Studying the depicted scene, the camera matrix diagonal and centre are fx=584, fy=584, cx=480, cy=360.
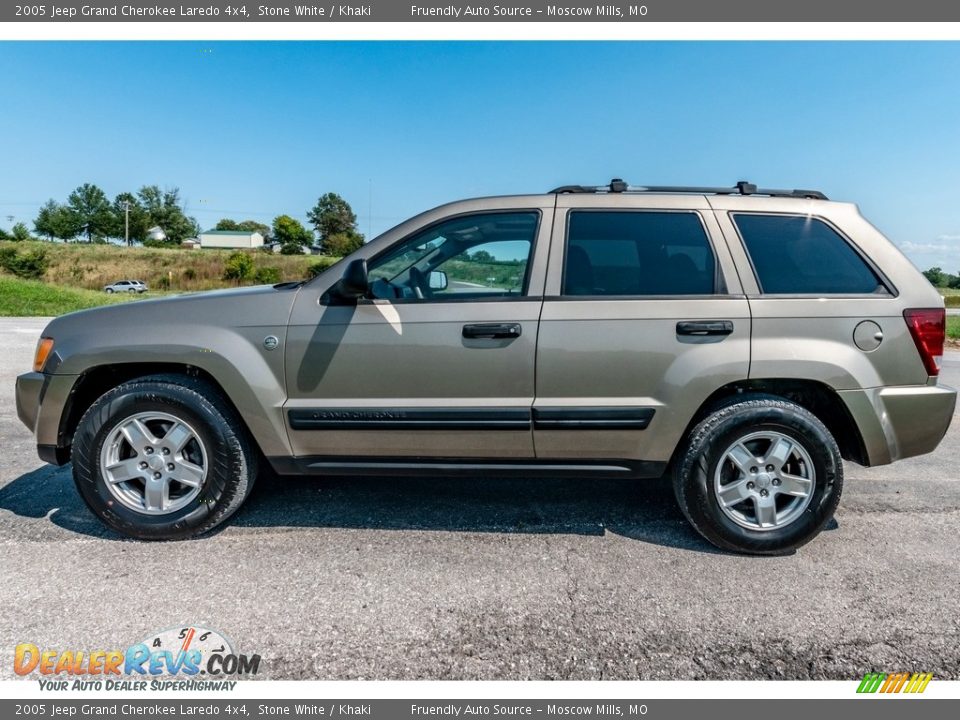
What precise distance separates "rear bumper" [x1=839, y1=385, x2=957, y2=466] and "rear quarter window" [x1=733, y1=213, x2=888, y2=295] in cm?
55

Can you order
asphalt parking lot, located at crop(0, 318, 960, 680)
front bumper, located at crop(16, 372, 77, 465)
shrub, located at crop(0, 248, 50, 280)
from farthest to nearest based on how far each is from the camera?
shrub, located at crop(0, 248, 50, 280)
front bumper, located at crop(16, 372, 77, 465)
asphalt parking lot, located at crop(0, 318, 960, 680)

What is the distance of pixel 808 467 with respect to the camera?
10.1ft

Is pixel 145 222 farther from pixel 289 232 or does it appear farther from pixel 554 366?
pixel 554 366

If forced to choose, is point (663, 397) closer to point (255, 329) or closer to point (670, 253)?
point (670, 253)

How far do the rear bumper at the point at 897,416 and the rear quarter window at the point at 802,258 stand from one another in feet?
1.81

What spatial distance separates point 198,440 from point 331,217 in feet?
317

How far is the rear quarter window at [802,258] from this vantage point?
3127mm

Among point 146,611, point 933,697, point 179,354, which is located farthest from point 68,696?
point 933,697

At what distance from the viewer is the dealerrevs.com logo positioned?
2158 mm

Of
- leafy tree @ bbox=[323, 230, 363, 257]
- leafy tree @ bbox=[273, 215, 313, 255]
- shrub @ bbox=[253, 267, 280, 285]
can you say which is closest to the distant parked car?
shrub @ bbox=[253, 267, 280, 285]

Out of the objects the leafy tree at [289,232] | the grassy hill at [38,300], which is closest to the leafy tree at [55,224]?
the leafy tree at [289,232]

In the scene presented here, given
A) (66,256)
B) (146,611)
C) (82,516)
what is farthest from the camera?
(66,256)

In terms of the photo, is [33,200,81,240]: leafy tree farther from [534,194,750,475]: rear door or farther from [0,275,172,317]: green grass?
[534,194,750,475]: rear door

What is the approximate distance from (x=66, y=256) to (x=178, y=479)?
6513cm
